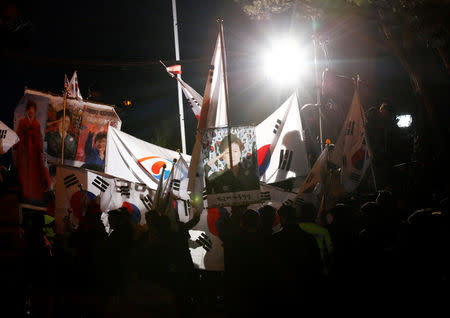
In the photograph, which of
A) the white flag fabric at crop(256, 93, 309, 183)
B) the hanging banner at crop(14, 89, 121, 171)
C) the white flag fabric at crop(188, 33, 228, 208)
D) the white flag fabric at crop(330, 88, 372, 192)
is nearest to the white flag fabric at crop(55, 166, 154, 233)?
the white flag fabric at crop(188, 33, 228, 208)

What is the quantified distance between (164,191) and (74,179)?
5.85 ft

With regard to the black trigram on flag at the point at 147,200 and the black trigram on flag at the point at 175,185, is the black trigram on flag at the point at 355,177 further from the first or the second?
the black trigram on flag at the point at 147,200

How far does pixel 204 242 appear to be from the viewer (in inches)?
287

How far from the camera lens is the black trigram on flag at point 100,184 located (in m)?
7.81

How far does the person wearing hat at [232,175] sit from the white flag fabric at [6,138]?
15.0ft

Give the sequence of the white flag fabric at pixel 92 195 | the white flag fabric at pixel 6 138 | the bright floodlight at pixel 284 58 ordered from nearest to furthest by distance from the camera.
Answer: the white flag fabric at pixel 92 195 < the white flag fabric at pixel 6 138 < the bright floodlight at pixel 284 58

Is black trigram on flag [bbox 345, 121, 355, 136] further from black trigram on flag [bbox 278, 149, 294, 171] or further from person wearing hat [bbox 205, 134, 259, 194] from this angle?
person wearing hat [bbox 205, 134, 259, 194]

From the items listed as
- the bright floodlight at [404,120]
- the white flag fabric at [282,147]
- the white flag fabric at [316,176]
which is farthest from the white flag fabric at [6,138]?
the bright floodlight at [404,120]

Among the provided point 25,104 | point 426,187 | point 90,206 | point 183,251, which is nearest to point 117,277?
point 183,251

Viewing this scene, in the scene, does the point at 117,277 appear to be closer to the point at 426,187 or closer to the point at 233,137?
the point at 233,137

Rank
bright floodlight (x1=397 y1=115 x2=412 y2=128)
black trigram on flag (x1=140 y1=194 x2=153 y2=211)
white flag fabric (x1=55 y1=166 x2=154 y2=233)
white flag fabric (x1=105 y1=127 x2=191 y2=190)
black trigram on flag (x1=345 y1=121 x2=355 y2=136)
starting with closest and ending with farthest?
white flag fabric (x1=55 y1=166 x2=154 y2=233)
black trigram on flag (x1=140 y1=194 x2=153 y2=211)
black trigram on flag (x1=345 y1=121 x2=355 y2=136)
white flag fabric (x1=105 y1=127 x2=191 y2=190)
bright floodlight (x1=397 y1=115 x2=412 y2=128)

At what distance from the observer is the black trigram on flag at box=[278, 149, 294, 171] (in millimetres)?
7772

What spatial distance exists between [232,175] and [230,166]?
15cm

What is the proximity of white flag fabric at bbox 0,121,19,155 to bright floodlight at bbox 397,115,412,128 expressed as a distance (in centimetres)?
1033
